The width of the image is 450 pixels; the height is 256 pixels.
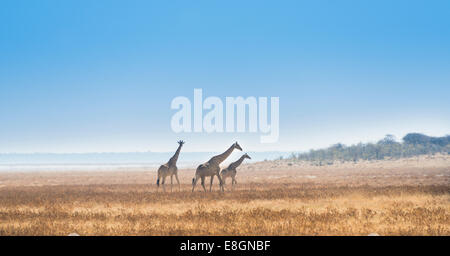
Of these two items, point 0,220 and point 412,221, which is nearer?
point 412,221

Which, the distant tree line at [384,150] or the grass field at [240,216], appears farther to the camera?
the distant tree line at [384,150]

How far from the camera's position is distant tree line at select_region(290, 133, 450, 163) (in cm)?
9644

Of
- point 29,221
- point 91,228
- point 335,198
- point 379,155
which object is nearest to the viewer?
point 91,228

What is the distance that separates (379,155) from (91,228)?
9134 centimetres

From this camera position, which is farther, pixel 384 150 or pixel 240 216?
pixel 384 150

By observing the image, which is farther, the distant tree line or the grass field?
the distant tree line

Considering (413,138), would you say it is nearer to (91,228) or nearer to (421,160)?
(421,160)

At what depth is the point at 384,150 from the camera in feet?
329

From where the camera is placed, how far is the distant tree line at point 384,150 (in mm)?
96438
